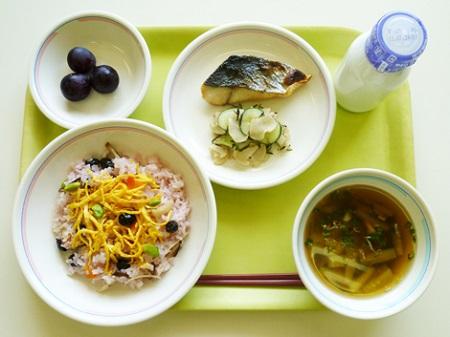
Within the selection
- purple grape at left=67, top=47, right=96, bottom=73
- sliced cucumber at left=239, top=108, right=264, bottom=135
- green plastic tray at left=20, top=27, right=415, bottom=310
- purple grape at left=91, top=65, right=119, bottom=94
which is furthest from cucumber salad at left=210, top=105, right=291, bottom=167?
purple grape at left=67, top=47, right=96, bottom=73

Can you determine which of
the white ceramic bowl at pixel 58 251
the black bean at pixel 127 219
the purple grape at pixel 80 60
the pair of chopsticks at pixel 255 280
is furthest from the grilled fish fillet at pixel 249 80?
the pair of chopsticks at pixel 255 280

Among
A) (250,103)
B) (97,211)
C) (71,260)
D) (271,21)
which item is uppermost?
(271,21)

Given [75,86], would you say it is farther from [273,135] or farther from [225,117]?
[273,135]

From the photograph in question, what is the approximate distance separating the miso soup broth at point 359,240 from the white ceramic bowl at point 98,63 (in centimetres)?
75

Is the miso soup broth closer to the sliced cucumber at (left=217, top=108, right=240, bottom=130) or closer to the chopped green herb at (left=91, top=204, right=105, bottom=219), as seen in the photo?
the sliced cucumber at (left=217, top=108, right=240, bottom=130)

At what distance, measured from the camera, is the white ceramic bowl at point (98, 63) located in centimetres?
176

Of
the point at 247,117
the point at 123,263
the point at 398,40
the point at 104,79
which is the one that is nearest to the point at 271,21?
the point at 247,117

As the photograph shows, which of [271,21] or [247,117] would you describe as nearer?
[247,117]

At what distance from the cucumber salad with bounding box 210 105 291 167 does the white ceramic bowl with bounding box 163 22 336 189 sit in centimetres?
3

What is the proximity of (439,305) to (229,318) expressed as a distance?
742 mm

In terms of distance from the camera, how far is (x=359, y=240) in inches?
66.8

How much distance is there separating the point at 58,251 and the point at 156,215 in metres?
0.35

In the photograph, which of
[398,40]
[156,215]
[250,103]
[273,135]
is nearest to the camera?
[398,40]

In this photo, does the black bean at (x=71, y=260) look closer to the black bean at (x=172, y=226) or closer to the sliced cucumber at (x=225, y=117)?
the black bean at (x=172, y=226)
